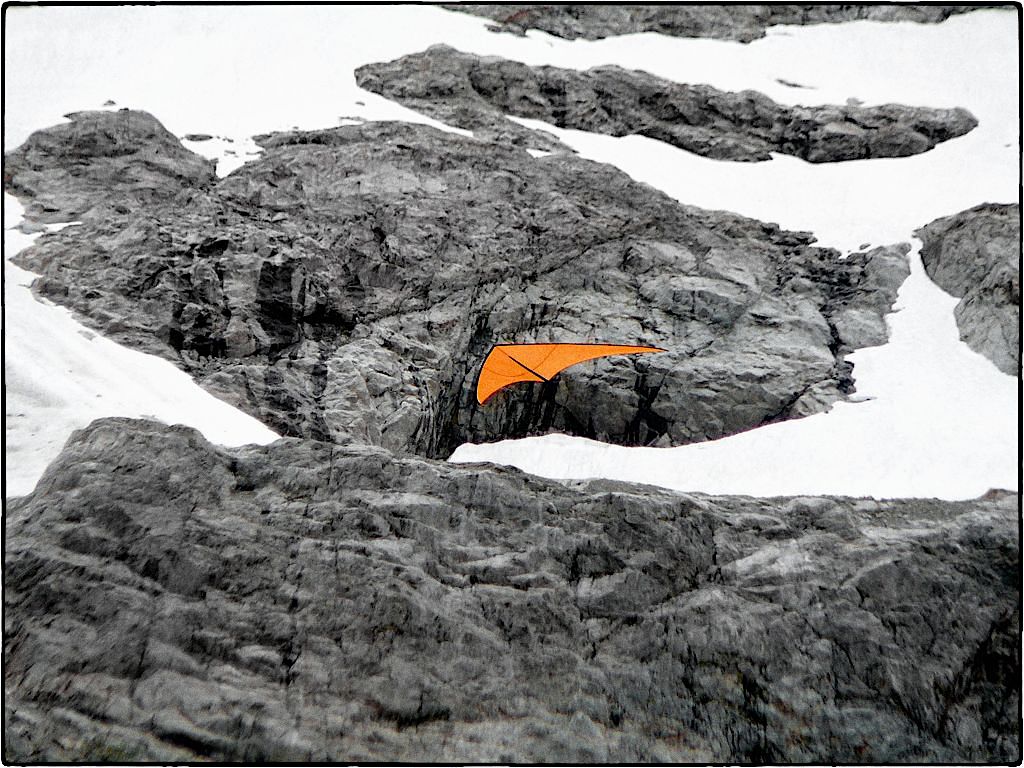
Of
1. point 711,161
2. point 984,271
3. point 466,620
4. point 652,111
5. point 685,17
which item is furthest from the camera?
point 685,17

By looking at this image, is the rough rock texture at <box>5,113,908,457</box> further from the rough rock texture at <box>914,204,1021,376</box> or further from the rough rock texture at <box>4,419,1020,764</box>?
the rough rock texture at <box>4,419,1020,764</box>

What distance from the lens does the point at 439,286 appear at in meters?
14.2

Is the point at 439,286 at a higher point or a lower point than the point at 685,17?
lower

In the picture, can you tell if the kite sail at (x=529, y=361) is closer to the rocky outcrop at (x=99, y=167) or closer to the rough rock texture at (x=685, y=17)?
the rocky outcrop at (x=99, y=167)

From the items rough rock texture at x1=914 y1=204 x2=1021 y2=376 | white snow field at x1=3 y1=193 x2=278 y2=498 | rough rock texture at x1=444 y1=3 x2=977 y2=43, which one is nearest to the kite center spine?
white snow field at x1=3 y1=193 x2=278 y2=498

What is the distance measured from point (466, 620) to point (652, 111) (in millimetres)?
16724

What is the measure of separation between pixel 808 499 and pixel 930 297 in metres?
7.62

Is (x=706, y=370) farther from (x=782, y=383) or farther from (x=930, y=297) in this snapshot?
(x=930, y=297)

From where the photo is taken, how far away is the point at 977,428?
11.1 m

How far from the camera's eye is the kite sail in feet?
42.8

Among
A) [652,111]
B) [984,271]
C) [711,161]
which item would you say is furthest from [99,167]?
[984,271]

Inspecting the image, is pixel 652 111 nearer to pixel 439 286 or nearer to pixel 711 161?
pixel 711 161

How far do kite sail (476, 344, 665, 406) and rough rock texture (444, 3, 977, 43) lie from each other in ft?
45.5

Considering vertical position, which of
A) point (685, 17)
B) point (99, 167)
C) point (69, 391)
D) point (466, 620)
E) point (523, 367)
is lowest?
point (523, 367)
